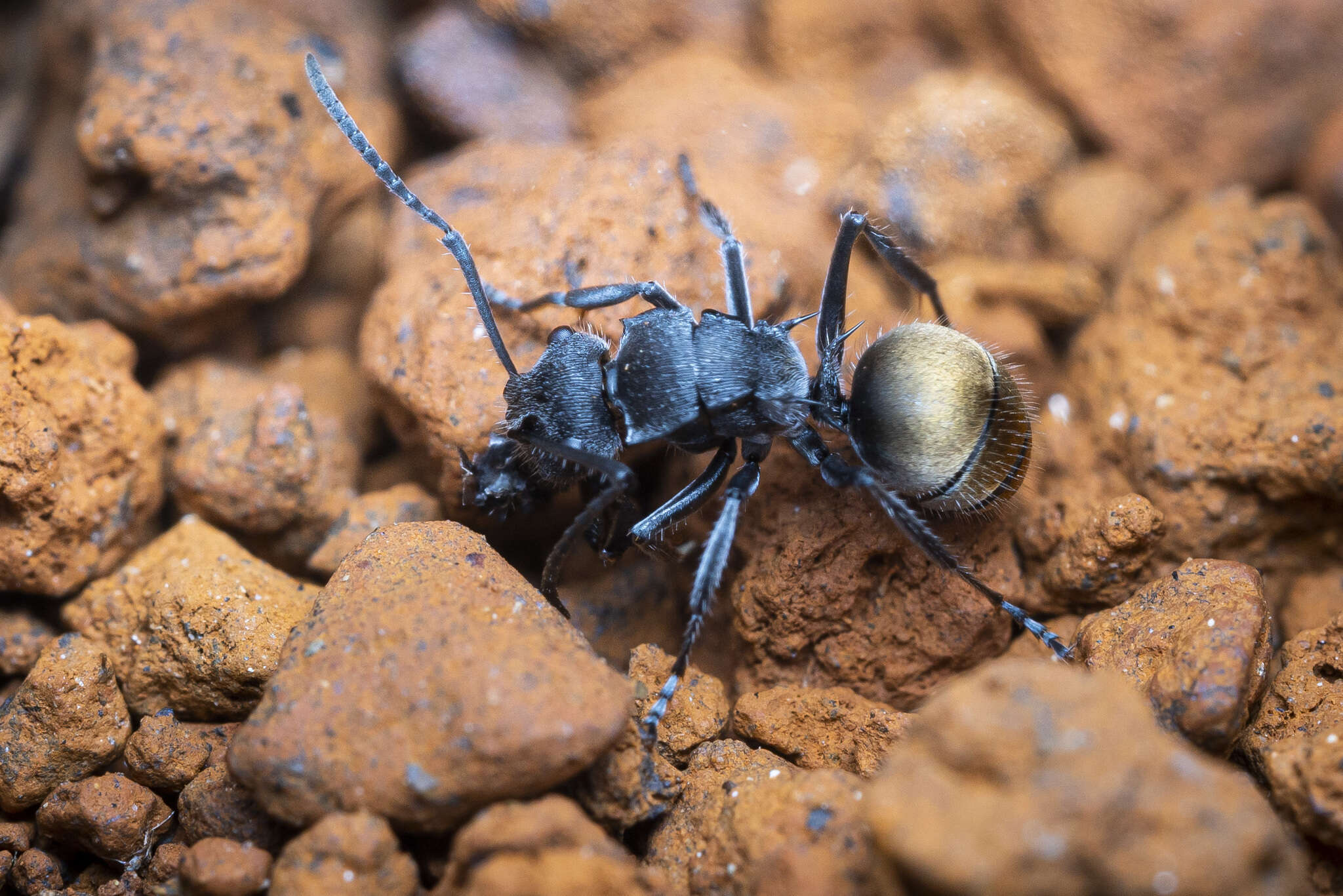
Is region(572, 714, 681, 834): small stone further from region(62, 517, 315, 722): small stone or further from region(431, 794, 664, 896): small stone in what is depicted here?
region(62, 517, 315, 722): small stone

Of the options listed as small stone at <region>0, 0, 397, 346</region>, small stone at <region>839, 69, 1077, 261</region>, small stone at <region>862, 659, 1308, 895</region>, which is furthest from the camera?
small stone at <region>839, 69, 1077, 261</region>

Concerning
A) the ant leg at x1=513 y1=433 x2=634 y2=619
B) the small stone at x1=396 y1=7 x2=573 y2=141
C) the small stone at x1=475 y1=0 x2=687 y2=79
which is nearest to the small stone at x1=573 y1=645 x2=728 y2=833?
the ant leg at x1=513 y1=433 x2=634 y2=619

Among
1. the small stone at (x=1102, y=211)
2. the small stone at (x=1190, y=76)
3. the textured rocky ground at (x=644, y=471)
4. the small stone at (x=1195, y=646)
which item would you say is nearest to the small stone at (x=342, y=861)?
the textured rocky ground at (x=644, y=471)

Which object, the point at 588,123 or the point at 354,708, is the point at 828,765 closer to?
the point at 354,708

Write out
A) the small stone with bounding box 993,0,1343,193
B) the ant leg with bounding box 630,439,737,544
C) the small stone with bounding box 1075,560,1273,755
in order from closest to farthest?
the small stone with bounding box 1075,560,1273,755, the ant leg with bounding box 630,439,737,544, the small stone with bounding box 993,0,1343,193

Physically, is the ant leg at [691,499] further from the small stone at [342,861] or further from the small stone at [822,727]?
the small stone at [342,861]

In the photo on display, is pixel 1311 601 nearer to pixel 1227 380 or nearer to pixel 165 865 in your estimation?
pixel 1227 380
